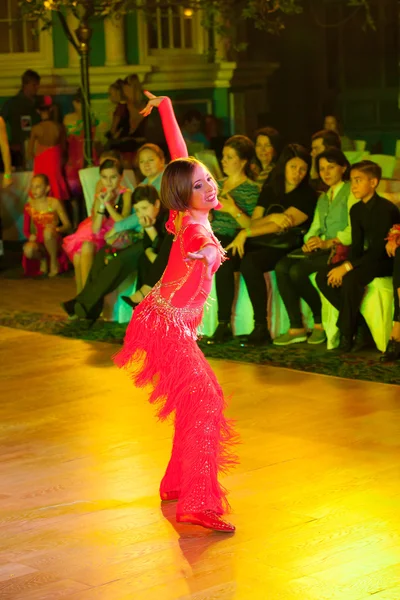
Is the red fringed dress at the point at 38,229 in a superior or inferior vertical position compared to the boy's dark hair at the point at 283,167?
inferior

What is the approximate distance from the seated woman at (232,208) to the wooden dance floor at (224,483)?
33.8 inches

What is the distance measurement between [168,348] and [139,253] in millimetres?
3810

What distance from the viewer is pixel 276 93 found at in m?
17.1

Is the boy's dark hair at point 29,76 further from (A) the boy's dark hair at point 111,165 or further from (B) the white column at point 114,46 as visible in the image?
(A) the boy's dark hair at point 111,165

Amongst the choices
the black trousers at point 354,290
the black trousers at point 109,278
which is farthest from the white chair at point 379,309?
the black trousers at point 109,278

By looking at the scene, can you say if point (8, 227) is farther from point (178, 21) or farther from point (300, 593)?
point (300, 593)

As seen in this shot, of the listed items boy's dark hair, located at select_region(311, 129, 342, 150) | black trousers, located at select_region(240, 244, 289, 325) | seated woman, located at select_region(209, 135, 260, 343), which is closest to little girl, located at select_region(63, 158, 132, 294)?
seated woman, located at select_region(209, 135, 260, 343)

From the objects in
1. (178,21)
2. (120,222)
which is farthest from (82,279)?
(178,21)

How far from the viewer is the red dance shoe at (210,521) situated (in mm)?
4199

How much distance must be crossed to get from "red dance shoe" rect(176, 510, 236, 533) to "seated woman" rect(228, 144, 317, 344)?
327 cm

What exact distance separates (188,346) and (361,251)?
117 inches

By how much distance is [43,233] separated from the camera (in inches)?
416

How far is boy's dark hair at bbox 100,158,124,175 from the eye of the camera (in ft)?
27.6

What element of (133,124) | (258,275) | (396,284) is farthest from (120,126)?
(396,284)
